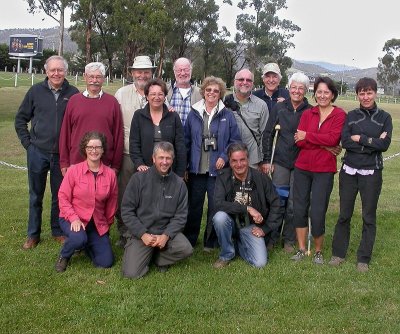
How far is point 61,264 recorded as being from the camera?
17.2ft

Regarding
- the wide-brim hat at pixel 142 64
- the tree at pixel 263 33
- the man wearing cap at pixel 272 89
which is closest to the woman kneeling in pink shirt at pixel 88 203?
the wide-brim hat at pixel 142 64

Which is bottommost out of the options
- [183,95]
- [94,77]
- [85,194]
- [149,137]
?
[85,194]

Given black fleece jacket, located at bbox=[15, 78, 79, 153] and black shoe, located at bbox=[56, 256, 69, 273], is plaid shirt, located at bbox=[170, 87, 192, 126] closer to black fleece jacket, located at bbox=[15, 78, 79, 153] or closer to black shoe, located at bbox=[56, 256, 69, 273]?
black fleece jacket, located at bbox=[15, 78, 79, 153]

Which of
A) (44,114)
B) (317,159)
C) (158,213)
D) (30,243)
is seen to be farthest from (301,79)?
Result: (30,243)

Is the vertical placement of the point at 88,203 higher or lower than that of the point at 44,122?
lower

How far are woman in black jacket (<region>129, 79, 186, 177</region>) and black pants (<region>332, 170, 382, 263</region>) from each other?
171cm

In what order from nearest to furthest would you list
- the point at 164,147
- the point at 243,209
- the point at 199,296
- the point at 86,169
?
1. the point at 199,296
2. the point at 164,147
3. the point at 86,169
4. the point at 243,209

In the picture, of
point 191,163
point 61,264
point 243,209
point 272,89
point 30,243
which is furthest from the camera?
point 272,89

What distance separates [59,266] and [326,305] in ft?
8.43

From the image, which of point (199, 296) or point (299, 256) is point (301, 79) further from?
point (199, 296)

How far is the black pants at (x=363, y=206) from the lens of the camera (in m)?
5.30

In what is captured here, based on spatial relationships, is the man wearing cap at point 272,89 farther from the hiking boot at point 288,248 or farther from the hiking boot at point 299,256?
the hiking boot at point 299,256

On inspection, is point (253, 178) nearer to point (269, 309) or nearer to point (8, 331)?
point (269, 309)

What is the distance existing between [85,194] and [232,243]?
1613 mm
